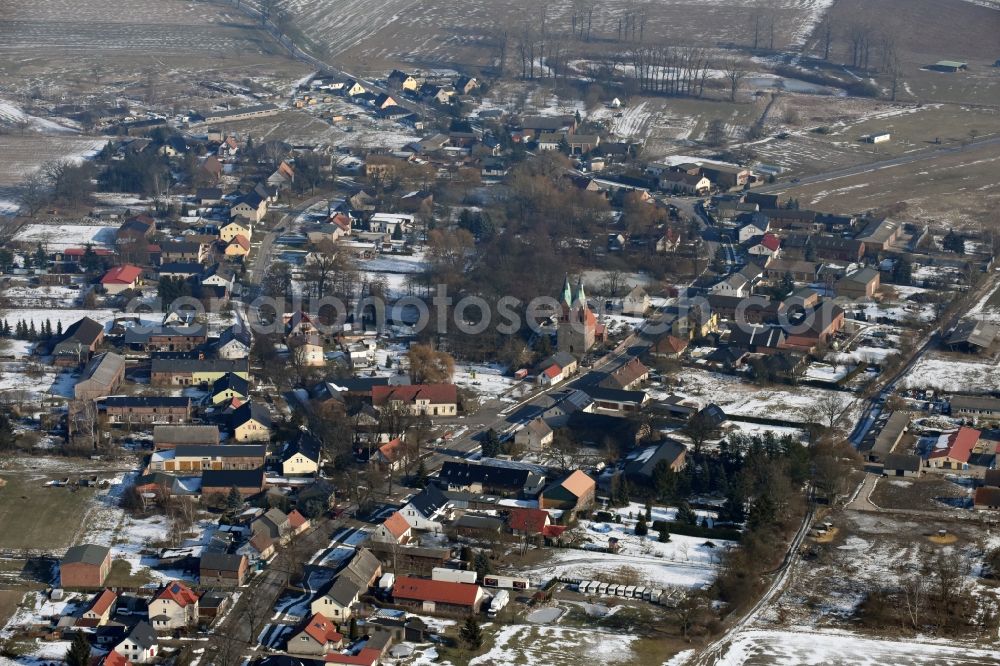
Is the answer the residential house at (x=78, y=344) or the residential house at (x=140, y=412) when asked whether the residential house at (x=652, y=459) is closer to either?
the residential house at (x=140, y=412)

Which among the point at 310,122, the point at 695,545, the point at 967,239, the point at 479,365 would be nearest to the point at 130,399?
the point at 479,365

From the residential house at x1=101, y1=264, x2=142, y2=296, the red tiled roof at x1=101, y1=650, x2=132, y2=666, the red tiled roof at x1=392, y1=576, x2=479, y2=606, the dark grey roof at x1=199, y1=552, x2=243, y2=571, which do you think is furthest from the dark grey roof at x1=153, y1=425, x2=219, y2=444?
the residential house at x1=101, y1=264, x2=142, y2=296

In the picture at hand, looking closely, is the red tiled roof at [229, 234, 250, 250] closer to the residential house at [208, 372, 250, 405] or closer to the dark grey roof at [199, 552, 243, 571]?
the residential house at [208, 372, 250, 405]

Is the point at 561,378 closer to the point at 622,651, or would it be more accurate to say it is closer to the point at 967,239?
the point at 622,651

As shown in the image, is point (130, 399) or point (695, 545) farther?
point (130, 399)

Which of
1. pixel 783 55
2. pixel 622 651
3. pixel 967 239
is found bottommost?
pixel 622 651

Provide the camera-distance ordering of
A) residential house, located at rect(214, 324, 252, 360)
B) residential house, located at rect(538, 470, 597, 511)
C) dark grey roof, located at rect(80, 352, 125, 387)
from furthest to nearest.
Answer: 1. residential house, located at rect(214, 324, 252, 360)
2. dark grey roof, located at rect(80, 352, 125, 387)
3. residential house, located at rect(538, 470, 597, 511)
